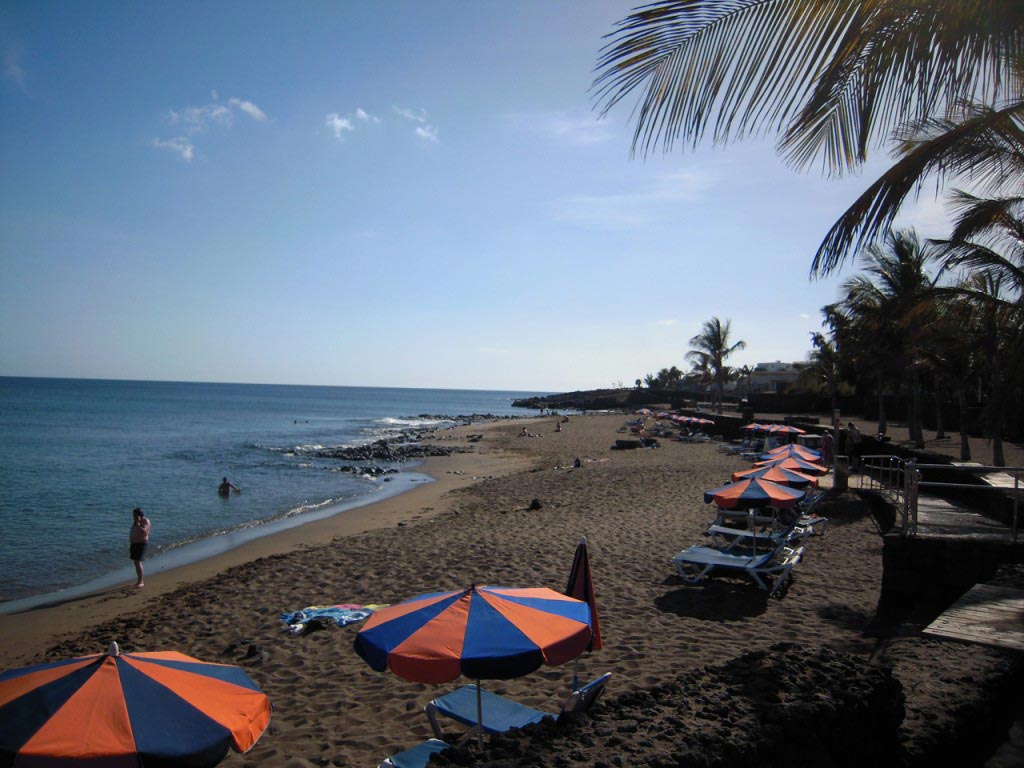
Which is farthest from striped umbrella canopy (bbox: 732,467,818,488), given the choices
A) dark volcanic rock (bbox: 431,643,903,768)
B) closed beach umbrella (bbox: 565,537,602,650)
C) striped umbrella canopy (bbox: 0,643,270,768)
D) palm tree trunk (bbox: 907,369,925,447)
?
palm tree trunk (bbox: 907,369,925,447)

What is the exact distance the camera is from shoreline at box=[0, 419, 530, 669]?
9.91 metres

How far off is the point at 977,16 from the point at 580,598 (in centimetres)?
460

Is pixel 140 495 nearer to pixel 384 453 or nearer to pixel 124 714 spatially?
pixel 384 453

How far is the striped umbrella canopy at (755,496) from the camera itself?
9.42 metres

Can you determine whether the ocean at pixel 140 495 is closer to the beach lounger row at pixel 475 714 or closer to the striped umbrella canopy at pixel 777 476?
the beach lounger row at pixel 475 714

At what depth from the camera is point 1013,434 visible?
2561 centimetres

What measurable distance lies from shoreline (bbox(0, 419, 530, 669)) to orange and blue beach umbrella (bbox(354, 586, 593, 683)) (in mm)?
7356

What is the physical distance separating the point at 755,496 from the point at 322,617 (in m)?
6.06

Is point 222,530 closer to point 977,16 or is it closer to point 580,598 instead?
point 580,598

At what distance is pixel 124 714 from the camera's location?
329 cm

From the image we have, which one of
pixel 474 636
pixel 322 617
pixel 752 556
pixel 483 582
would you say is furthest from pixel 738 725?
pixel 483 582

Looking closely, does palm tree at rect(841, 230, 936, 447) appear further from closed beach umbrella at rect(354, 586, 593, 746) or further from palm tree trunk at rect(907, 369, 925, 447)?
closed beach umbrella at rect(354, 586, 593, 746)

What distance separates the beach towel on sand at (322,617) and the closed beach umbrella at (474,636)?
402cm

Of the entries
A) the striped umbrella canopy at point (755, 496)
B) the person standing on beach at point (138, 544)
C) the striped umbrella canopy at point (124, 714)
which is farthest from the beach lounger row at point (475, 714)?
the person standing on beach at point (138, 544)
